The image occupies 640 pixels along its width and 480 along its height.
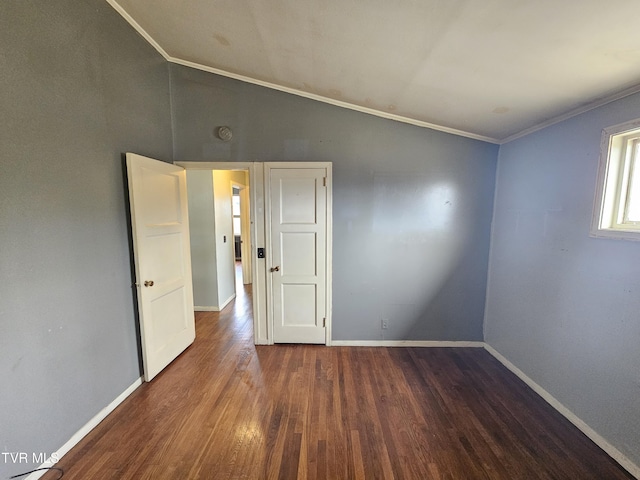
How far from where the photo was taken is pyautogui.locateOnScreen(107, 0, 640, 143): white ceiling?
1.16 metres

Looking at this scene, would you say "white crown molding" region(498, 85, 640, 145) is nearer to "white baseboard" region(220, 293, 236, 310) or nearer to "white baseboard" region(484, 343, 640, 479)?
"white baseboard" region(484, 343, 640, 479)

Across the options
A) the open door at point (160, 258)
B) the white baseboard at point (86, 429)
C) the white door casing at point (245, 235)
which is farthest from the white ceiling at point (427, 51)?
the white baseboard at point (86, 429)

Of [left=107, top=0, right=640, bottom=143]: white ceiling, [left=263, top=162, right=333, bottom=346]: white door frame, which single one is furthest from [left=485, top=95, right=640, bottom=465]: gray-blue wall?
[left=263, top=162, right=333, bottom=346]: white door frame

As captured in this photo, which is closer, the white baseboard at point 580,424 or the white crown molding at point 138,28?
the white baseboard at point 580,424

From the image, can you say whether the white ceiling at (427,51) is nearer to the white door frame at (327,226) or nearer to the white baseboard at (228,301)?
the white door frame at (327,226)

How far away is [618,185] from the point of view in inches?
63.3

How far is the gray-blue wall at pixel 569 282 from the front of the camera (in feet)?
4.91

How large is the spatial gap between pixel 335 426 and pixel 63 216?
2216 mm

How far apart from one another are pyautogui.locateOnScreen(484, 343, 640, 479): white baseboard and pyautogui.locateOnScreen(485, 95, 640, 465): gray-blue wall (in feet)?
0.12

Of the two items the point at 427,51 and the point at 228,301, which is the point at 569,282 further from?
the point at 228,301

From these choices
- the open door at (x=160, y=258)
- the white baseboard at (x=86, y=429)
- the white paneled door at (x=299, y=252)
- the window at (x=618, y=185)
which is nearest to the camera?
the white baseboard at (x=86, y=429)

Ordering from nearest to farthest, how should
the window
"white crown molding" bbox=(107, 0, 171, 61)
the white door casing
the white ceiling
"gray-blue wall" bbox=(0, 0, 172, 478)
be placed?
the white ceiling
"gray-blue wall" bbox=(0, 0, 172, 478)
the window
"white crown molding" bbox=(107, 0, 171, 61)
the white door casing

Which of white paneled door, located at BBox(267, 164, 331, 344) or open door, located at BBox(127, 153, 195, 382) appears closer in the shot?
open door, located at BBox(127, 153, 195, 382)

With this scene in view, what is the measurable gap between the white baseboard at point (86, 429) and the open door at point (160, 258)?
179 mm
